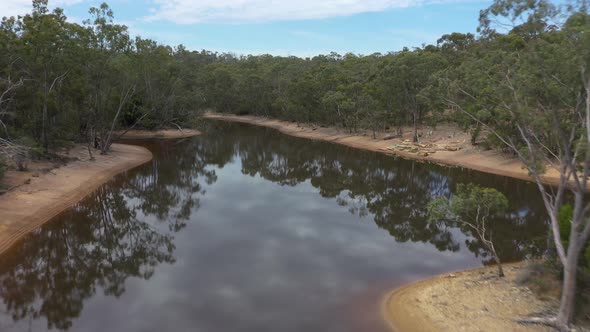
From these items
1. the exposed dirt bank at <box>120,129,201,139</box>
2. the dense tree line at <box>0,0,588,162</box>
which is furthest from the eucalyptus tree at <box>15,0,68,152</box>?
the exposed dirt bank at <box>120,129,201,139</box>

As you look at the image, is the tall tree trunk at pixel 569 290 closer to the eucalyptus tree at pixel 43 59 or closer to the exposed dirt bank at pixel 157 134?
the eucalyptus tree at pixel 43 59

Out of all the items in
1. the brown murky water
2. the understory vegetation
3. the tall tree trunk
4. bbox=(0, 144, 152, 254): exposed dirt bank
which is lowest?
the brown murky water

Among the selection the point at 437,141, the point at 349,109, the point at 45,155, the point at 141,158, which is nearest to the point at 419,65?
the point at 437,141

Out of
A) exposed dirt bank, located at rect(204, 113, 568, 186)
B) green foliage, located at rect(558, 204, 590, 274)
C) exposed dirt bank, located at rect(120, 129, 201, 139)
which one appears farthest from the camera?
exposed dirt bank, located at rect(120, 129, 201, 139)

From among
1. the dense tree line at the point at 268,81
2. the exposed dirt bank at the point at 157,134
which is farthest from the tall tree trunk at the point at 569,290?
the exposed dirt bank at the point at 157,134

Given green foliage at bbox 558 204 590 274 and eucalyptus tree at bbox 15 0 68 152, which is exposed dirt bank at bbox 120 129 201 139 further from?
green foliage at bbox 558 204 590 274

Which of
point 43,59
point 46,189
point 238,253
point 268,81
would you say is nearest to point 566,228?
point 238,253
